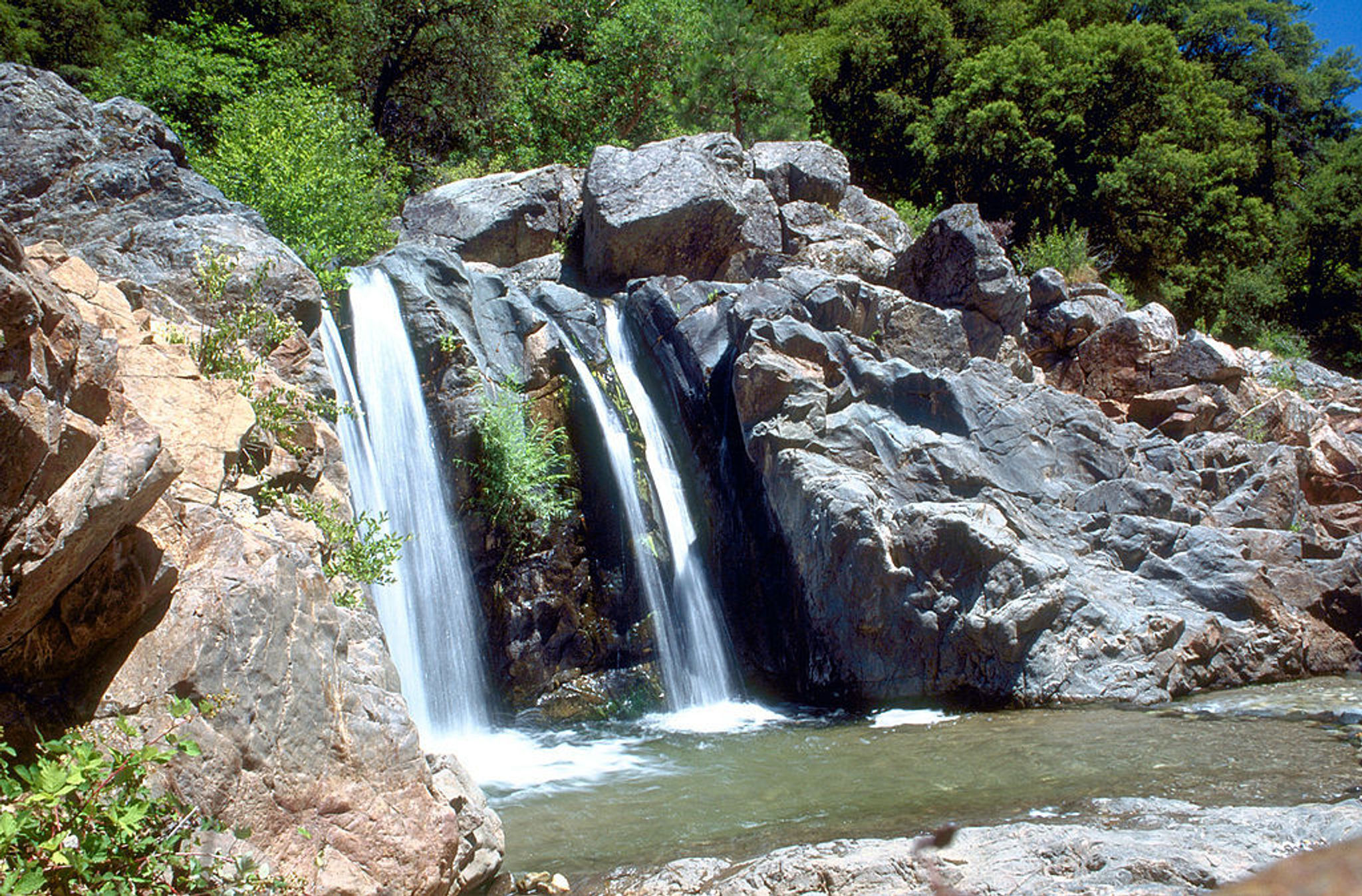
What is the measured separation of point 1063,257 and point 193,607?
890 inches

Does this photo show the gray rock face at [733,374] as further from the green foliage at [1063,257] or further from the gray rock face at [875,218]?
the green foliage at [1063,257]

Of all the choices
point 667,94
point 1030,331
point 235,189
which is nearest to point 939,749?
point 235,189

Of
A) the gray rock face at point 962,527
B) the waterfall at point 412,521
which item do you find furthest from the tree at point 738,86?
the waterfall at point 412,521

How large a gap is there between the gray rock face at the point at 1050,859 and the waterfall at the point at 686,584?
5.87 metres

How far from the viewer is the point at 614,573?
11.4 metres

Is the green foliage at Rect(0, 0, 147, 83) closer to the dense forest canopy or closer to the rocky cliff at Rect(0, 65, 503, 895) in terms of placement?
the dense forest canopy

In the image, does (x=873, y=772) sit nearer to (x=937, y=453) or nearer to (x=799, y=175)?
(x=937, y=453)

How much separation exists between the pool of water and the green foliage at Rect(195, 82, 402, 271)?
6.46 meters

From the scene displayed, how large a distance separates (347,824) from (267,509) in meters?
2.50

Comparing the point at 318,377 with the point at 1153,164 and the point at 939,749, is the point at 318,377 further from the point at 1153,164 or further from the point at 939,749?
the point at 1153,164

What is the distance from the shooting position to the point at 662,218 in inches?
644

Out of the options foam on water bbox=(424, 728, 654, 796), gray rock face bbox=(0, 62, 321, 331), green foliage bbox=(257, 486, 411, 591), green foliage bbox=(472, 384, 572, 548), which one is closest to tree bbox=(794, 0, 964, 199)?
green foliage bbox=(472, 384, 572, 548)

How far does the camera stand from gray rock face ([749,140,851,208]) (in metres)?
19.4

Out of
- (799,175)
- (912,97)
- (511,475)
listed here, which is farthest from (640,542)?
(912,97)
